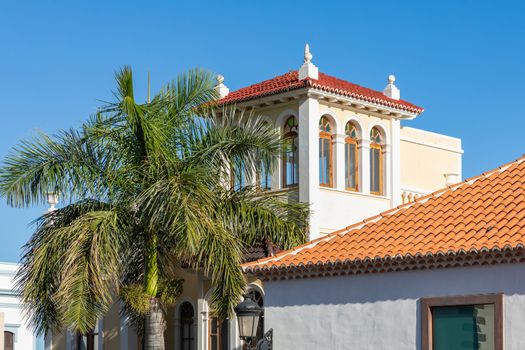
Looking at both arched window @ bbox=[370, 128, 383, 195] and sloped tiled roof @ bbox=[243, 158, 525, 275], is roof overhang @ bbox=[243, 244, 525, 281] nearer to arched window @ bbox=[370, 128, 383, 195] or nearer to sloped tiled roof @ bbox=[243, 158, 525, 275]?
sloped tiled roof @ bbox=[243, 158, 525, 275]

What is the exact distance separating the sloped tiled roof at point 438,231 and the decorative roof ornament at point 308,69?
7.28 meters

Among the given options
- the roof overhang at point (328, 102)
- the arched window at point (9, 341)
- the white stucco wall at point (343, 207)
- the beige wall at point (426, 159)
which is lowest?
the arched window at point (9, 341)

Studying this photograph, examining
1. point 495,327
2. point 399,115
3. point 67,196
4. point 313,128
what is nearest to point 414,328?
point 495,327

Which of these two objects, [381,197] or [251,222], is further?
[381,197]

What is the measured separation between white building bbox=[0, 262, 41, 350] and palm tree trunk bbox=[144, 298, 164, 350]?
1367cm

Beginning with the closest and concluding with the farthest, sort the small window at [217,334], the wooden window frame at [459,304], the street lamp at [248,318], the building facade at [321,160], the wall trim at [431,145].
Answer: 1. the wooden window frame at [459,304]
2. the street lamp at [248,318]
3. the building facade at [321,160]
4. the small window at [217,334]
5. the wall trim at [431,145]

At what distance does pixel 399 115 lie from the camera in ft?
95.4

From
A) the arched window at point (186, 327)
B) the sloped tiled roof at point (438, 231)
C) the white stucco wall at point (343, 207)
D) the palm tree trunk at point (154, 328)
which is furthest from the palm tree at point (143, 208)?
the arched window at point (186, 327)

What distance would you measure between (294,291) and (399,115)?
10154 mm

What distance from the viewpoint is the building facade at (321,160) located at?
2700cm

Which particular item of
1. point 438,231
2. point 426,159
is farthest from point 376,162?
point 438,231

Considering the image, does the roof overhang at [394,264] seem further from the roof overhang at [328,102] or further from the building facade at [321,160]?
the roof overhang at [328,102]

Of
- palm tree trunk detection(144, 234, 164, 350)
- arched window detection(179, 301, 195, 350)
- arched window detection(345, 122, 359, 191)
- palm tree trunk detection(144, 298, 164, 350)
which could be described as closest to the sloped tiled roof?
palm tree trunk detection(144, 234, 164, 350)

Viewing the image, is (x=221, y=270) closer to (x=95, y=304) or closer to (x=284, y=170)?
(x=95, y=304)
